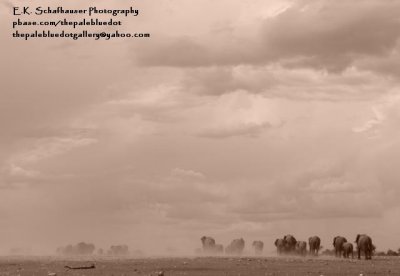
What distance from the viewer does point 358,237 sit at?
253ft

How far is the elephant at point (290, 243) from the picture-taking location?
97.9m

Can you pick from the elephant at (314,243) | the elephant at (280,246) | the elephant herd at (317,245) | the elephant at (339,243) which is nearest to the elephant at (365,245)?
the elephant herd at (317,245)

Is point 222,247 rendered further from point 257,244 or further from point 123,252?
point 123,252

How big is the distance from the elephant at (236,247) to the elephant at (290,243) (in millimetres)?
31892

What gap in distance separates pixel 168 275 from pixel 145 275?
121 cm

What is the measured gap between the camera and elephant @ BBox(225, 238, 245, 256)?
132 meters

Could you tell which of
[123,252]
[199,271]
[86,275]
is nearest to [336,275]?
[199,271]

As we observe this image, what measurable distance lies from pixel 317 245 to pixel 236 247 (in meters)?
42.4

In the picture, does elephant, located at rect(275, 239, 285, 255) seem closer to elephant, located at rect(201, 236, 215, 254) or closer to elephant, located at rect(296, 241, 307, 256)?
elephant, located at rect(296, 241, 307, 256)

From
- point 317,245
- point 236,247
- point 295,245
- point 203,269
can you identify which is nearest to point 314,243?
point 317,245

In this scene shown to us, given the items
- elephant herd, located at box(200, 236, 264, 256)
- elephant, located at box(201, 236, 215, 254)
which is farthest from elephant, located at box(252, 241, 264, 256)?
elephant, located at box(201, 236, 215, 254)

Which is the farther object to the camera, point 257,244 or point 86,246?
point 86,246

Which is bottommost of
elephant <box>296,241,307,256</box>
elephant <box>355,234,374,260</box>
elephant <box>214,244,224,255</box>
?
elephant <box>214,244,224,255</box>

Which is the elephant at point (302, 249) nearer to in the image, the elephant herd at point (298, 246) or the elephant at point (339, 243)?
the elephant herd at point (298, 246)
